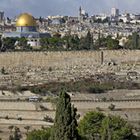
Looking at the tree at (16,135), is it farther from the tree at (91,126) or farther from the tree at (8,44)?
the tree at (8,44)

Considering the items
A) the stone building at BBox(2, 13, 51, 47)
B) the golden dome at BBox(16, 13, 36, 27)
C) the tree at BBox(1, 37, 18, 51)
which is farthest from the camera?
the golden dome at BBox(16, 13, 36, 27)

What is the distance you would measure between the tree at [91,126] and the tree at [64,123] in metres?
4.74

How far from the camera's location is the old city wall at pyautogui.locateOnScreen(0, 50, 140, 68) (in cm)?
4741

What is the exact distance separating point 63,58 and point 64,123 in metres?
32.5

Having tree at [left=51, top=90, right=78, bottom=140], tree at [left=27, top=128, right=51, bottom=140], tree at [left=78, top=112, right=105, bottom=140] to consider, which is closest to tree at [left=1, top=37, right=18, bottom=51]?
tree at [left=78, top=112, right=105, bottom=140]

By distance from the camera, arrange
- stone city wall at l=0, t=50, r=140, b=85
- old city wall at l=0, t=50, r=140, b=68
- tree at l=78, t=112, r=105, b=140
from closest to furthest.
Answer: tree at l=78, t=112, r=105, b=140 < stone city wall at l=0, t=50, r=140, b=85 < old city wall at l=0, t=50, r=140, b=68

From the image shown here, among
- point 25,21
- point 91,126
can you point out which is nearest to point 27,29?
point 25,21

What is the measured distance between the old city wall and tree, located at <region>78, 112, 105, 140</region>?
25396 millimetres

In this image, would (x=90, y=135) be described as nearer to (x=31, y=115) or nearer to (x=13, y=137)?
(x=13, y=137)

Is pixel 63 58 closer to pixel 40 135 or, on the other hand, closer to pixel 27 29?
pixel 27 29

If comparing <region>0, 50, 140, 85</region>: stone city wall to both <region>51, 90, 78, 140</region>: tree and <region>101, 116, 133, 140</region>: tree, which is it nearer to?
<region>101, 116, 133, 140</region>: tree

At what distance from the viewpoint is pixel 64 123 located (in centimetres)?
1515

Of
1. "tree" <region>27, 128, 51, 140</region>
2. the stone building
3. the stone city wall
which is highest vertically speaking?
the stone building

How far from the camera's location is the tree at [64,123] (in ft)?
49.5
